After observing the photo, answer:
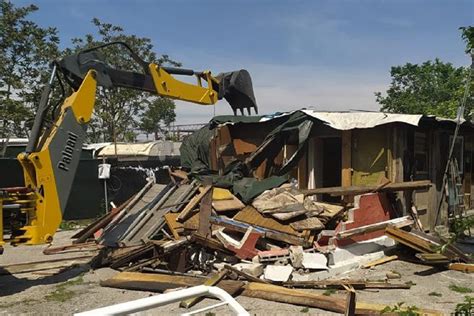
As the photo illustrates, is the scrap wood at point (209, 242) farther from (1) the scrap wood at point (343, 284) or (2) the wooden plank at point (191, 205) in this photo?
(1) the scrap wood at point (343, 284)

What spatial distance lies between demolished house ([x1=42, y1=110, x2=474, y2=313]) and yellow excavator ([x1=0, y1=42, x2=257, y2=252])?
1504mm

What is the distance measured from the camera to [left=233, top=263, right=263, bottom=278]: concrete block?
24.7 feet

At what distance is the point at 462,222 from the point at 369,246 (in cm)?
505

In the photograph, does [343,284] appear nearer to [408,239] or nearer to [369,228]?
[369,228]

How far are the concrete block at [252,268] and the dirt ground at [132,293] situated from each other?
902mm

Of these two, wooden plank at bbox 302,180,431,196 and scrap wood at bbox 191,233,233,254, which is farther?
wooden plank at bbox 302,180,431,196

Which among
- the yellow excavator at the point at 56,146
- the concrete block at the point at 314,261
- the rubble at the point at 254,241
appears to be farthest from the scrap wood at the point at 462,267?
the yellow excavator at the point at 56,146

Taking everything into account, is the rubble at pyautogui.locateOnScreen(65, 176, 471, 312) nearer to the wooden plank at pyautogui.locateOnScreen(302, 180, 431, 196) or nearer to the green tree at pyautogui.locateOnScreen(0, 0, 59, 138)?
the wooden plank at pyautogui.locateOnScreen(302, 180, 431, 196)

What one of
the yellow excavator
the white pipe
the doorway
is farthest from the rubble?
the white pipe

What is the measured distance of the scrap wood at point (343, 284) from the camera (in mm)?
7098

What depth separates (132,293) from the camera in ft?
23.0

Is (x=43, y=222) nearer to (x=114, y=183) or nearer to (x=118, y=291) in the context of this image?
(x=118, y=291)

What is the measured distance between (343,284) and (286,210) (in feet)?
7.11

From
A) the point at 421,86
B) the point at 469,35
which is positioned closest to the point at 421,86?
the point at 421,86
